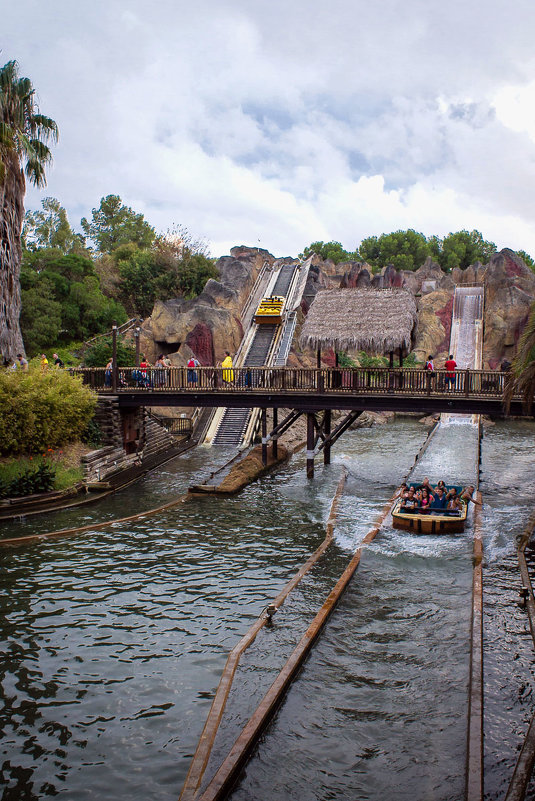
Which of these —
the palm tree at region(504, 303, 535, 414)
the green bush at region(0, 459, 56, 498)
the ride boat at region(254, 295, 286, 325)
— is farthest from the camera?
A: the ride boat at region(254, 295, 286, 325)

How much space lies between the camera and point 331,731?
10102 millimetres

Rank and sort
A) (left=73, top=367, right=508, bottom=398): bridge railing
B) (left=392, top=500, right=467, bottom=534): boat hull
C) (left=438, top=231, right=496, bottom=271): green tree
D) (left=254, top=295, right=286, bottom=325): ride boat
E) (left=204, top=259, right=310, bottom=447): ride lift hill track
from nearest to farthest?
(left=392, top=500, right=467, bottom=534): boat hull
(left=73, top=367, right=508, bottom=398): bridge railing
(left=204, top=259, right=310, bottom=447): ride lift hill track
(left=254, top=295, right=286, bottom=325): ride boat
(left=438, top=231, right=496, bottom=271): green tree

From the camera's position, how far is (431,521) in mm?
19875

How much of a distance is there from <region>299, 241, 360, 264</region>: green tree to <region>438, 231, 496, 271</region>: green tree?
1470 centimetres

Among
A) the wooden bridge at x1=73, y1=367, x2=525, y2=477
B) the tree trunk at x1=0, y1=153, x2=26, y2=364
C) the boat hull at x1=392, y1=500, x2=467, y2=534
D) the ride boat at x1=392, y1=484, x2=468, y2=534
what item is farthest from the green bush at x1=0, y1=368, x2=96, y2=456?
the boat hull at x1=392, y1=500, x2=467, y2=534

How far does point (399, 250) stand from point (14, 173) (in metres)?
78.6

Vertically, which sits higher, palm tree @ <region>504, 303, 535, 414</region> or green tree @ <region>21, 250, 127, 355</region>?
green tree @ <region>21, 250, 127, 355</region>

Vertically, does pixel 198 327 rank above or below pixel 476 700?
above

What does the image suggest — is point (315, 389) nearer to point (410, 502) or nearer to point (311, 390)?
point (311, 390)

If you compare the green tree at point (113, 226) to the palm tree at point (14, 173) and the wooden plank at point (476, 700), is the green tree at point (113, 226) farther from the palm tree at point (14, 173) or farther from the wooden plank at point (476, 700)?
the wooden plank at point (476, 700)

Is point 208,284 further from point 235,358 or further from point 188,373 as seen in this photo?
point 188,373

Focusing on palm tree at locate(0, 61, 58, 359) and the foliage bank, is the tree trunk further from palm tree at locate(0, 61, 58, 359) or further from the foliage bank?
the foliage bank

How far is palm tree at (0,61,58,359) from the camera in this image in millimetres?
31750

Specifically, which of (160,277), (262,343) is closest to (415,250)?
(160,277)
